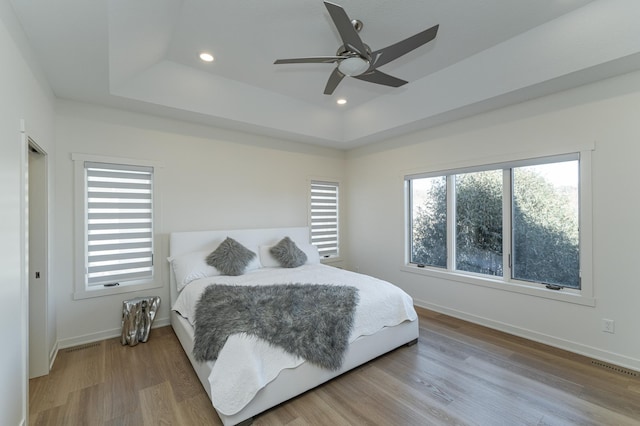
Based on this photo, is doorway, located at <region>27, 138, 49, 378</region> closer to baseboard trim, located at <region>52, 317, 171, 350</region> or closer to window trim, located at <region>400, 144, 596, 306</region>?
baseboard trim, located at <region>52, 317, 171, 350</region>

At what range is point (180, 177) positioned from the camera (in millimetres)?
3846

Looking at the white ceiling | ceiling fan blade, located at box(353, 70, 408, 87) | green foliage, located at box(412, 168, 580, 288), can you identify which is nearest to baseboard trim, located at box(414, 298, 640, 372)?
green foliage, located at box(412, 168, 580, 288)

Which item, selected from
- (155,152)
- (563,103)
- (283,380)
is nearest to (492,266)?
(563,103)

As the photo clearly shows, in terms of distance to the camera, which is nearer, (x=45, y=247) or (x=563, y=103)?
(x=45, y=247)

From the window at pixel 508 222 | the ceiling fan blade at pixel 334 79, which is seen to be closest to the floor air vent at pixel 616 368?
the window at pixel 508 222

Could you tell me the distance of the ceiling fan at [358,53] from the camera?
189 centimetres

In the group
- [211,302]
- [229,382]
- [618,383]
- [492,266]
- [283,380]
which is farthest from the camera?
[492,266]

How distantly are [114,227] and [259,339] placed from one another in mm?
2585

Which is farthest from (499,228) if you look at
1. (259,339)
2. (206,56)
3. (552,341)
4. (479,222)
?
(206,56)

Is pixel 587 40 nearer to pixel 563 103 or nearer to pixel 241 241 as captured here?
pixel 563 103

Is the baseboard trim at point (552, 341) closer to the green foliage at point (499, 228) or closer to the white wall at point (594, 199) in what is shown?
the white wall at point (594, 199)

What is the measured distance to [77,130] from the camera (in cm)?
322

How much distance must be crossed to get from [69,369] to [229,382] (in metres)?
1.99

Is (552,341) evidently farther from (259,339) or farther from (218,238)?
(218,238)
